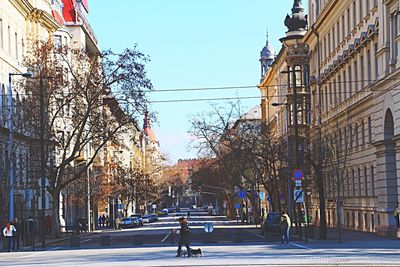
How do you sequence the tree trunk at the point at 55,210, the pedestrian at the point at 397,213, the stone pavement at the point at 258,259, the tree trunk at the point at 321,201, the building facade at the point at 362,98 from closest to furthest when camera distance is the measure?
the stone pavement at the point at 258,259, the pedestrian at the point at 397,213, the tree trunk at the point at 321,201, the building facade at the point at 362,98, the tree trunk at the point at 55,210

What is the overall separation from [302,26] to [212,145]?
17840 millimetres

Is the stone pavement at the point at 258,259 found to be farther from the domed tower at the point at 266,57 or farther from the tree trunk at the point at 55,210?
the domed tower at the point at 266,57

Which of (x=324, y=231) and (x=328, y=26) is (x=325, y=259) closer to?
(x=324, y=231)

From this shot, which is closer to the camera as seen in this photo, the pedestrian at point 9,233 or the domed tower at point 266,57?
the pedestrian at point 9,233

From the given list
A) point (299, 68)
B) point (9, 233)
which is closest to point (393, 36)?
point (9, 233)

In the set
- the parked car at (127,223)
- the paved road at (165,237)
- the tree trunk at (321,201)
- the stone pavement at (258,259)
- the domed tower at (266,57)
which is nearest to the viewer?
the stone pavement at (258,259)

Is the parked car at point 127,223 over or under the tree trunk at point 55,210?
under

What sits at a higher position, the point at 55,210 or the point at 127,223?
the point at 55,210

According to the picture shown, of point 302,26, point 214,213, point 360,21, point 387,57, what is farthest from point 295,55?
point 214,213

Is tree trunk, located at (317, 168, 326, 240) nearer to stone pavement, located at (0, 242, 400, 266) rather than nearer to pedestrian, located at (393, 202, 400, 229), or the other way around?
A: pedestrian, located at (393, 202, 400, 229)

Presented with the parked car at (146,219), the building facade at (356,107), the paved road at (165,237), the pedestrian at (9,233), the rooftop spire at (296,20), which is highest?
the rooftop spire at (296,20)

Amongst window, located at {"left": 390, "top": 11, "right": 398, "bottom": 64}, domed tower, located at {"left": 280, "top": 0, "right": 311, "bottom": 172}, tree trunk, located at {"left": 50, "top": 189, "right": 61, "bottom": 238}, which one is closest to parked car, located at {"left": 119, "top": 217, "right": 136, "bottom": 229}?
domed tower, located at {"left": 280, "top": 0, "right": 311, "bottom": 172}

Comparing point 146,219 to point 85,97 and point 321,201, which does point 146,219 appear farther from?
point 321,201

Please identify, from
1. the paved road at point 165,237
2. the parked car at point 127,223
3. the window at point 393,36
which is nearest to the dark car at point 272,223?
the paved road at point 165,237
